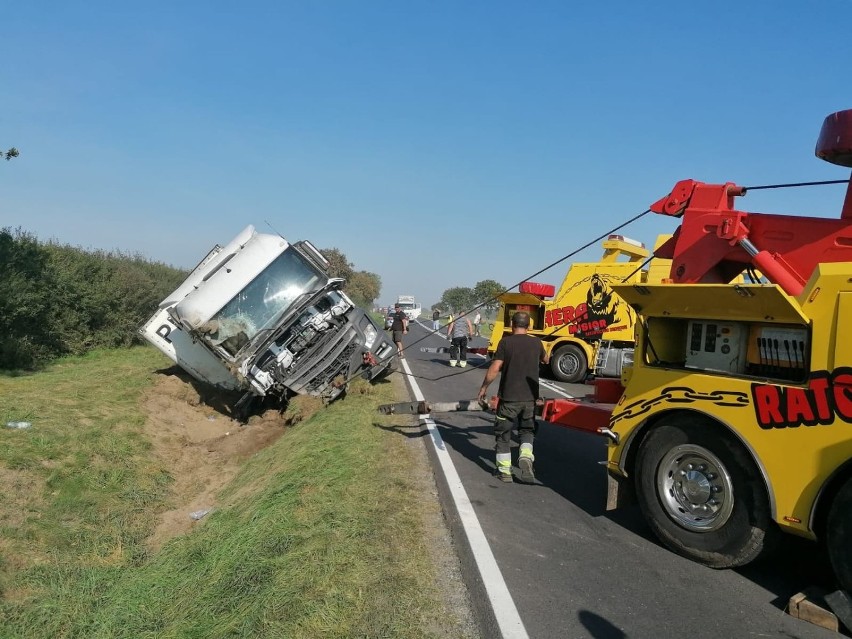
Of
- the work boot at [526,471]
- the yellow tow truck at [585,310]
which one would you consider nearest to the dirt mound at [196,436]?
the work boot at [526,471]

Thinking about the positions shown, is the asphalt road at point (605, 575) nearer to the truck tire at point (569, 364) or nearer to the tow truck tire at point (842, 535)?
the tow truck tire at point (842, 535)

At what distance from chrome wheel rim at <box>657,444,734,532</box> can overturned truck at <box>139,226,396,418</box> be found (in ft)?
22.6

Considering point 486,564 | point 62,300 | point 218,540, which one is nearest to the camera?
point 486,564

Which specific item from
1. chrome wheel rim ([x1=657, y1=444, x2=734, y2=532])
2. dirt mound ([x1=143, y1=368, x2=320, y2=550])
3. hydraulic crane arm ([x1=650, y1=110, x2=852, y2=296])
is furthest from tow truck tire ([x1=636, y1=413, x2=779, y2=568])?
dirt mound ([x1=143, y1=368, x2=320, y2=550])

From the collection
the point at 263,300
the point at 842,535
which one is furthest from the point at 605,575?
the point at 263,300

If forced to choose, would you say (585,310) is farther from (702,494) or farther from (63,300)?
(63,300)

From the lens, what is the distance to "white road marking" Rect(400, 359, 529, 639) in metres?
3.43

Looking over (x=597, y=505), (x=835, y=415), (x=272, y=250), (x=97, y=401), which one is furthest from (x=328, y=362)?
(x=835, y=415)

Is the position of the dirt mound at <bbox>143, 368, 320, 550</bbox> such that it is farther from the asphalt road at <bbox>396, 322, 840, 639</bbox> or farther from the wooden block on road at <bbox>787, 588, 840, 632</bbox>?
the wooden block on road at <bbox>787, 588, 840, 632</bbox>

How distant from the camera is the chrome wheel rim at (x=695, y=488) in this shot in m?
4.23

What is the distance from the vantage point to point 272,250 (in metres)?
10.7

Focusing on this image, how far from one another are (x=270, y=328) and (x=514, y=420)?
5358 millimetres

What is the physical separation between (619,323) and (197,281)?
30.8 ft

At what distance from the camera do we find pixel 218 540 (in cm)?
521
